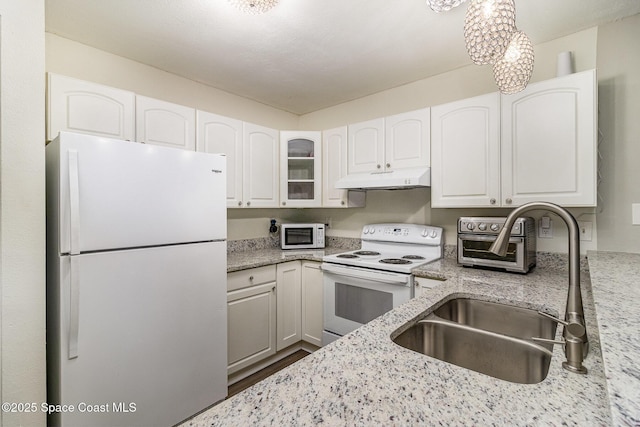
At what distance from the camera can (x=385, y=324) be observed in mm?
1009

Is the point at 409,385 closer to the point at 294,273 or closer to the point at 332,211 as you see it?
the point at 294,273

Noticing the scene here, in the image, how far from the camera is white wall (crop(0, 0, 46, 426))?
1.19 meters

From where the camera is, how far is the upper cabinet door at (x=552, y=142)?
64.1 inches

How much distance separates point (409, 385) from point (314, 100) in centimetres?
285

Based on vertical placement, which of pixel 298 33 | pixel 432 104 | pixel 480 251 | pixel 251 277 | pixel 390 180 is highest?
pixel 298 33

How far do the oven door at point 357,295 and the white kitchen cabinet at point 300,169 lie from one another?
81cm

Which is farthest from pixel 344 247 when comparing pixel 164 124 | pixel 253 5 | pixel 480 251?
pixel 253 5

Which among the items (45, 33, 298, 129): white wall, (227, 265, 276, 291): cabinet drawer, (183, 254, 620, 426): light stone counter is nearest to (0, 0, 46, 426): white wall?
(45, 33, 298, 129): white wall

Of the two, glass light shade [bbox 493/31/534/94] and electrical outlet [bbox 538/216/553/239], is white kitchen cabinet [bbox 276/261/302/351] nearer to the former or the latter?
electrical outlet [bbox 538/216/553/239]

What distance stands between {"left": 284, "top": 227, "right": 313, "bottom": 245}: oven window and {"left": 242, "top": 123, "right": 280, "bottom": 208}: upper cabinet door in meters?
0.31

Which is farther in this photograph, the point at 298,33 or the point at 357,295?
the point at 357,295

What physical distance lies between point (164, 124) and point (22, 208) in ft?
3.47

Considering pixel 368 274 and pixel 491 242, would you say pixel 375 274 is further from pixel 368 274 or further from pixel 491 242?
pixel 491 242

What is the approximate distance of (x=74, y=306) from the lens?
1.28 m
